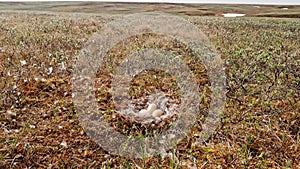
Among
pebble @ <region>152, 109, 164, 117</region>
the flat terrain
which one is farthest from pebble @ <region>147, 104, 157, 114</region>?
the flat terrain

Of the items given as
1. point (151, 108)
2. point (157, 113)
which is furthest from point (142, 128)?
point (151, 108)

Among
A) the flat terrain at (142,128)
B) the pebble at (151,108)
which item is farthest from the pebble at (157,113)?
the flat terrain at (142,128)

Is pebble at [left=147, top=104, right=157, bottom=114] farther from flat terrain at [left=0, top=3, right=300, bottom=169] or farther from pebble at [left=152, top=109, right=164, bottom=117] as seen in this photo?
flat terrain at [left=0, top=3, right=300, bottom=169]

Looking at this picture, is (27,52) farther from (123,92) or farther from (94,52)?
(123,92)

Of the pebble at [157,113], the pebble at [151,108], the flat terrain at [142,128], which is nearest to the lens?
the flat terrain at [142,128]

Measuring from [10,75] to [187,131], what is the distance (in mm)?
4273

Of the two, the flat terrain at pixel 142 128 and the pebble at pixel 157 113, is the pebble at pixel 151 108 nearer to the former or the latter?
the pebble at pixel 157 113

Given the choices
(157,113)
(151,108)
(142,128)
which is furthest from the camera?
(151,108)

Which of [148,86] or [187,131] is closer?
[187,131]

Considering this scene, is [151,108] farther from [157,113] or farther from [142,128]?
[142,128]

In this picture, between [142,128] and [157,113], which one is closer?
[142,128]

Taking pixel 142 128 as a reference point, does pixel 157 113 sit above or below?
above

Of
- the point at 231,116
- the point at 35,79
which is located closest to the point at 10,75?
the point at 35,79

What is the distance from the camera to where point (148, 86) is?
6.16m
